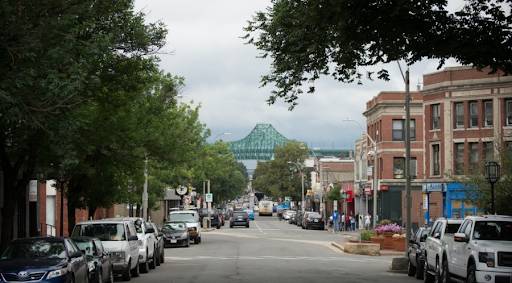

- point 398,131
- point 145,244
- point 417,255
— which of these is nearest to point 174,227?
point 145,244

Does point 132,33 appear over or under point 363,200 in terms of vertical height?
over

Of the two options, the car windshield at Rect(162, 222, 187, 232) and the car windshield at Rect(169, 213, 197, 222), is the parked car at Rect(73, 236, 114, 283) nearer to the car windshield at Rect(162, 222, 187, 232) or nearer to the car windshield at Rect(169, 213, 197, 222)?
the car windshield at Rect(162, 222, 187, 232)

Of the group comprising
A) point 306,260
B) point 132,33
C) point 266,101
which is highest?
point 132,33

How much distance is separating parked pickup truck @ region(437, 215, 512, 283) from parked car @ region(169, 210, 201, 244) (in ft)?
83.8

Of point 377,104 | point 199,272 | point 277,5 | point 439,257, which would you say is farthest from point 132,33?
point 377,104

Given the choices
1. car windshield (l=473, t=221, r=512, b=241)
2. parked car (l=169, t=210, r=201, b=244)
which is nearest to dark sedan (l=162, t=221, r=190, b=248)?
parked car (l=169, t=210, r=201, b=244)

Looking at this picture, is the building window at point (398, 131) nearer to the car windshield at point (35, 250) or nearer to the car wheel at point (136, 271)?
the car wheel at point (136, 271)

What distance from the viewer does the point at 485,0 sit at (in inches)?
664

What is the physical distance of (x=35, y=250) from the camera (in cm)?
1573

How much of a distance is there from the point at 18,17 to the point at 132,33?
18.4 feet

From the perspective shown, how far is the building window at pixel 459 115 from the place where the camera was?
51.0 meters

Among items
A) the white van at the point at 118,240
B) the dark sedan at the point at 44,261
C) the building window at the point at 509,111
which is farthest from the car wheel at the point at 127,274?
the building window at the point at 509,111

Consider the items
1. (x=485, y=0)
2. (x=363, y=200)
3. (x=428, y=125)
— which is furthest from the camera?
(x=363, y=200)

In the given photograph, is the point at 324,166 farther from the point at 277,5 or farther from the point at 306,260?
the point at 277,5
